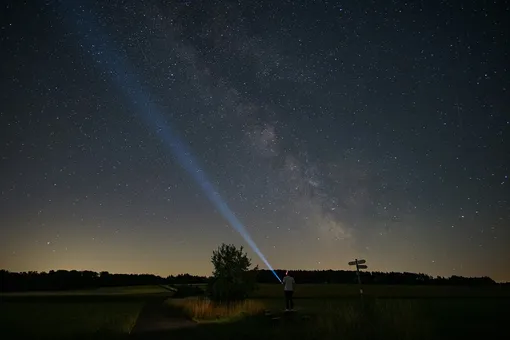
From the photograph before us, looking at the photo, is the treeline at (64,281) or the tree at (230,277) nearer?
the tree at (230,277)

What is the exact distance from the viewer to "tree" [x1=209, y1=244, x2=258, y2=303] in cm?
2664

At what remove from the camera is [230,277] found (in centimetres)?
2725

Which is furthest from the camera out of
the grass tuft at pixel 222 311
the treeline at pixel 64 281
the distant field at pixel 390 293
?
the treeline at pixel 64 281

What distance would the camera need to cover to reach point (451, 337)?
1429 cm

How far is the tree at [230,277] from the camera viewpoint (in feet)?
87.4

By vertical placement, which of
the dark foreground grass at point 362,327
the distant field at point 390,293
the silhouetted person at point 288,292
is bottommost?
the dark foreground grass at point 362,327

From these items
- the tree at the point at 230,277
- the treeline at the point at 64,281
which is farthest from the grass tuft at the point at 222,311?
the treeline at the point at 64,281

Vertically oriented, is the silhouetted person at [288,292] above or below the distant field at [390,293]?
below

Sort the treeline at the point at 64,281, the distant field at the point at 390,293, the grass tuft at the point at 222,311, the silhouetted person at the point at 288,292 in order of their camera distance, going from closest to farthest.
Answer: the silhouetted person at the point at 288,292
the grass tuft at the point at 222,311
the distant field at the point at 390,293
the treeline at the point at 64,281

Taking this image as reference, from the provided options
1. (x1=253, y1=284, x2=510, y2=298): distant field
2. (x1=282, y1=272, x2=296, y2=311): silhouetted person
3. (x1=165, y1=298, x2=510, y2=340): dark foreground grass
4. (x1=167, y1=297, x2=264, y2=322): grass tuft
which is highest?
(x1=253, y1=284, x2=510, y2=298): distant field

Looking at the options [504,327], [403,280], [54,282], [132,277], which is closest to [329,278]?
[403,280]

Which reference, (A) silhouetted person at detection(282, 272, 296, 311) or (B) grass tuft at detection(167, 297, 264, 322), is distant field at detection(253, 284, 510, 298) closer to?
(B) grass tuft at detection(167, 297, 264, 322)

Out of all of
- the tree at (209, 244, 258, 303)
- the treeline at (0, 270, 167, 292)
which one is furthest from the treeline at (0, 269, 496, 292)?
the tree at (209, 244, 258, 303)

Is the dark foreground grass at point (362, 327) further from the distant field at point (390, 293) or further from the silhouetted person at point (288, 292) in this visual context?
the distant field at point (390, 293)
